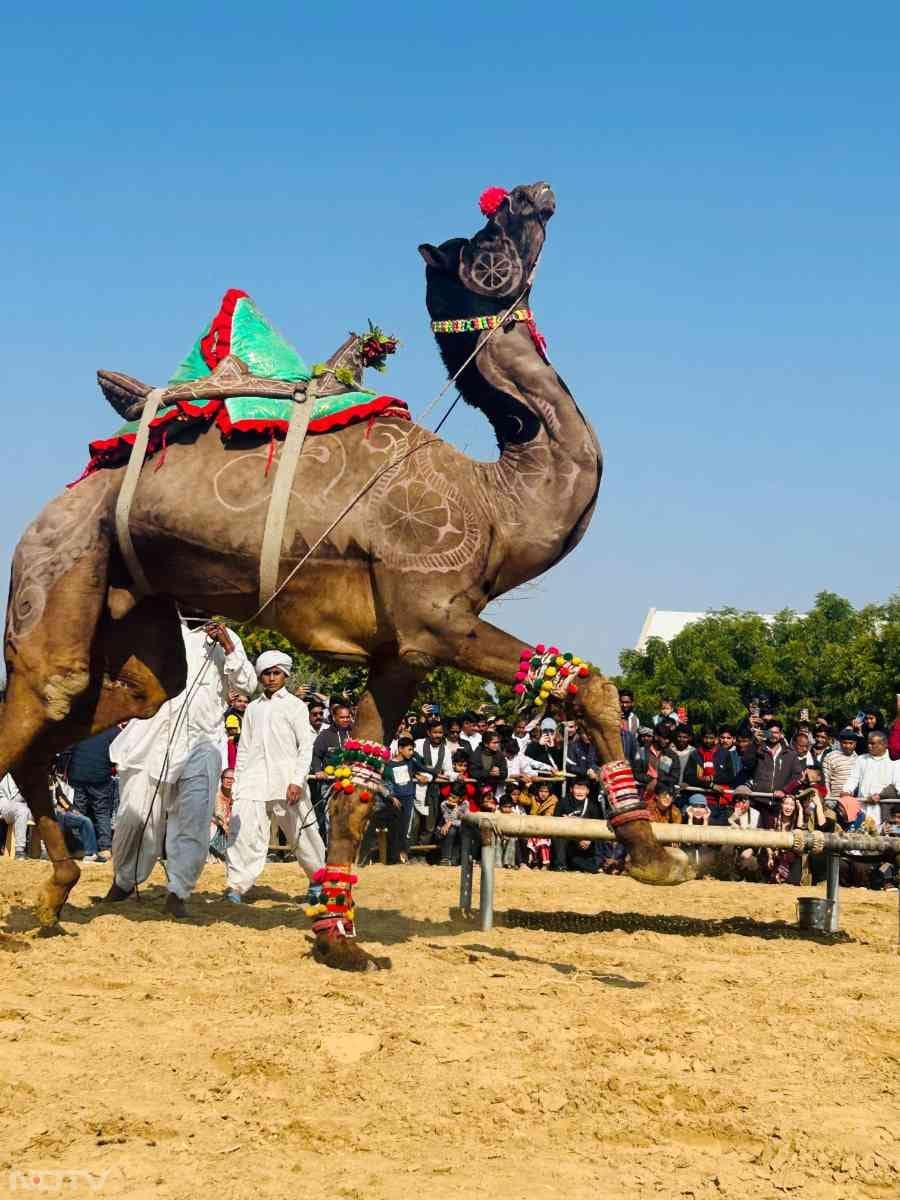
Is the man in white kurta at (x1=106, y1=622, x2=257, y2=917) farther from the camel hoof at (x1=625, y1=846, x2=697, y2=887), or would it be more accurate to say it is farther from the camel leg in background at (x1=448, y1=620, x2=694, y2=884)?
the camel hoof at (x1=625, y1=846, x2=697, y2=887)

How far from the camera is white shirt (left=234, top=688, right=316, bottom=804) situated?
9.98 meters

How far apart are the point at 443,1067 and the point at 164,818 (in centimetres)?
482

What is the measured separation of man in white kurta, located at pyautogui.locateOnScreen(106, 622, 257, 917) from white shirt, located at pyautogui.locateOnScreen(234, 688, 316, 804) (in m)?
0.45

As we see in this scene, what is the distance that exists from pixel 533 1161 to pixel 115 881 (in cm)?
584

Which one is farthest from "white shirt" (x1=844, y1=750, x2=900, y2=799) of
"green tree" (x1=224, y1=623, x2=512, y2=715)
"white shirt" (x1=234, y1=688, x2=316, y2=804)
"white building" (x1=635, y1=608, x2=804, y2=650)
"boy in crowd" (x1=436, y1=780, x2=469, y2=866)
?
"white building" (x1=635, y1=608, x2=804, y2=650)

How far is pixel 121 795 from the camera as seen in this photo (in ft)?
31.0

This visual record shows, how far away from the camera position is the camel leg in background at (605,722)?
6.25m

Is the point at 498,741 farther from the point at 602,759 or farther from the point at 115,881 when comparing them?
the point at 602,759

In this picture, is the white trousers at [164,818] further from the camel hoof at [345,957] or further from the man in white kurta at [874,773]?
the man in white kurta at [874,773]

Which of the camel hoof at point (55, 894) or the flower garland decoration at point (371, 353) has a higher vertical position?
the flower garland decoration at point (371, 353)

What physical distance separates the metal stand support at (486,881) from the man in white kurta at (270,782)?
161cm

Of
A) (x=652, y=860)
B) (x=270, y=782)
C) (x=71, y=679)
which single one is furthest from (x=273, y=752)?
(x=652, y=860)

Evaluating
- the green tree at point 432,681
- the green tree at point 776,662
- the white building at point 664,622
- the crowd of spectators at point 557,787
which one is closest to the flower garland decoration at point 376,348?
the crowd of spectators at point 557,787

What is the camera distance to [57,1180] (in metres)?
3.66
